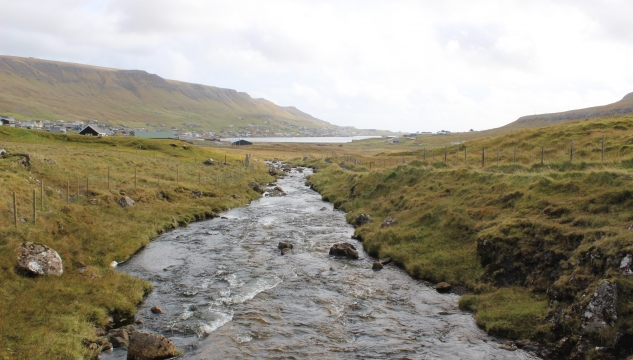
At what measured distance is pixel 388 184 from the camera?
52656 mm

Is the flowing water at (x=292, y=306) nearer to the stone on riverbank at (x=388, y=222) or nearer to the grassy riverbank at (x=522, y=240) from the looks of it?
the grassy riverbank at (x=522, y=240)

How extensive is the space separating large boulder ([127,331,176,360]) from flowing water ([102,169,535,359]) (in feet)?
2.76

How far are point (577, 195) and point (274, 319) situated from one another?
20.9m

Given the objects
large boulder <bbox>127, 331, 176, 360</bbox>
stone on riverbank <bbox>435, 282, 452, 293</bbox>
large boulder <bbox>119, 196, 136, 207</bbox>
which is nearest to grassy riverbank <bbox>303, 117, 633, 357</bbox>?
stone on riverbank <bbox>435, 282, 452, 293</bbox>

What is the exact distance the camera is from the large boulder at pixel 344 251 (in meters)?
31.6

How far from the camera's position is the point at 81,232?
30688 mm

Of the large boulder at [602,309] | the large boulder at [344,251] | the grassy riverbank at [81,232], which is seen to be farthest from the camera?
the large boulder at [344,251]

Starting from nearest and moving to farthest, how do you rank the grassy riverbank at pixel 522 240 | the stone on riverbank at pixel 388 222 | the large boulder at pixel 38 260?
the grassy riverbank at pixel 522 240 → the large boulder at pixel 38 260 → the stone on riverbank at pixel 388 222

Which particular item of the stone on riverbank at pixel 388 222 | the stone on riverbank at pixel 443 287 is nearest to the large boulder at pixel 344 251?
the stone on riverbank at pixel 388 222

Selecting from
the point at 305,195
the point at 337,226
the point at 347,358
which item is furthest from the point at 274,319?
the point at 305,195

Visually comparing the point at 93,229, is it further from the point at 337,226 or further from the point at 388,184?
the point at 388,184

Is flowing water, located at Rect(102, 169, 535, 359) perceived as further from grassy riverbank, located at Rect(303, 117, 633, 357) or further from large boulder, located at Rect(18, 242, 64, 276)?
large boulder, located at Rect(18, 242, 64, 276)

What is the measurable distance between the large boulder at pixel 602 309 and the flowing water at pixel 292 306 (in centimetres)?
296

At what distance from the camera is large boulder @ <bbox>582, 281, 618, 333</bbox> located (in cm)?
1623
